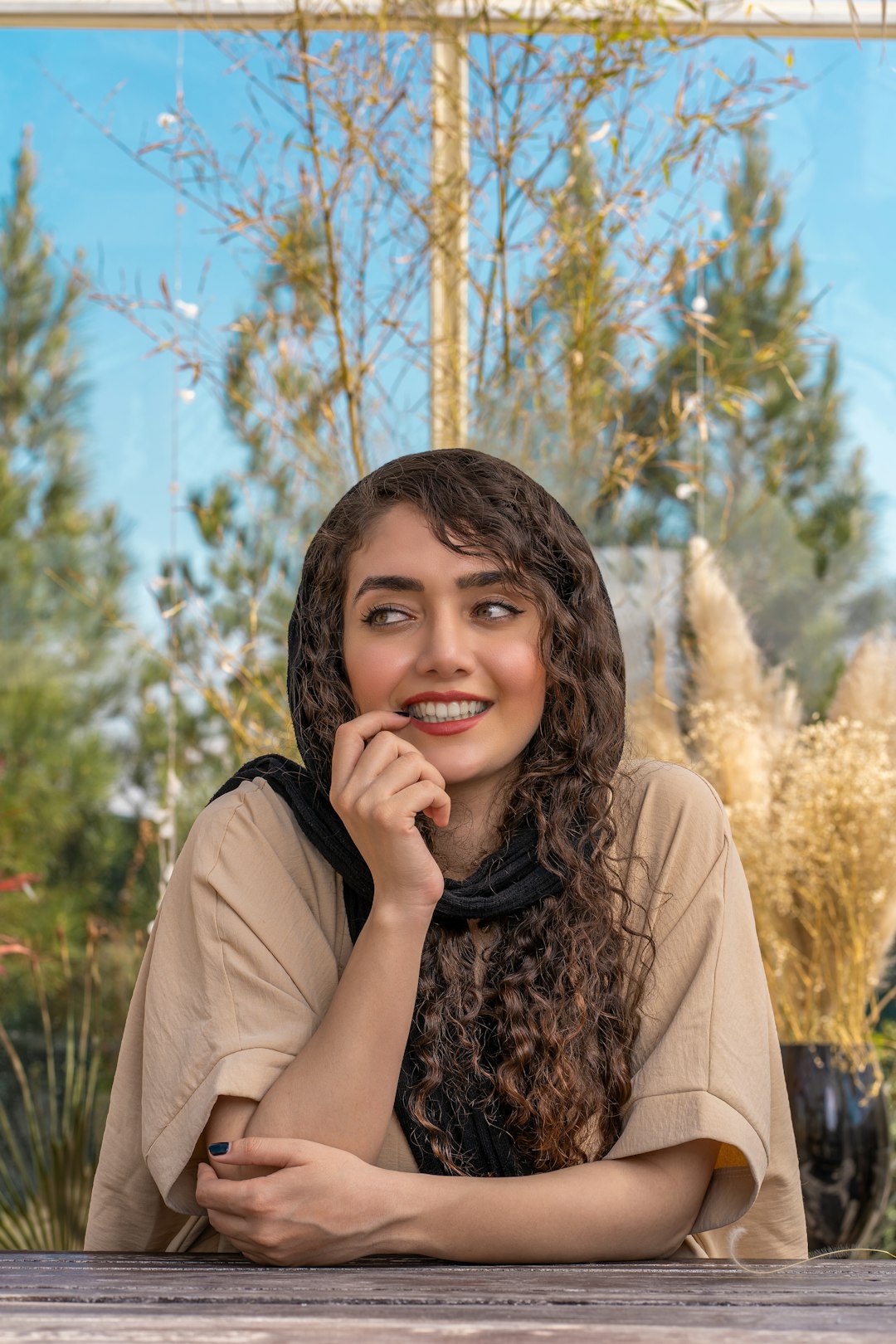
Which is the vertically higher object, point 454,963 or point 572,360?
point 572,360

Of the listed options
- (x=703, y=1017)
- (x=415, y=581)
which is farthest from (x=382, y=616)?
(x=703, y=1017)

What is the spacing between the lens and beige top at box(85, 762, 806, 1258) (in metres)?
1.14

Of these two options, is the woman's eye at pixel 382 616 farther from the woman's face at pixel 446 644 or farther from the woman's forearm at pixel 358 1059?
the woman's forearm at pixel 358 1059

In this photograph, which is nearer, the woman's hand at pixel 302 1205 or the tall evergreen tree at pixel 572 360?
the woman's hand at pixel 302 1205

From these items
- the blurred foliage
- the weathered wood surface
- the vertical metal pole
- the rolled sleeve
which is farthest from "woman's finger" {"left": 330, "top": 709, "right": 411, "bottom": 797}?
the blurred foliage

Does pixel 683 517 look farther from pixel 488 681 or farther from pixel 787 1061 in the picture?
pixel 488 681

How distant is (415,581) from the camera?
4.39ft

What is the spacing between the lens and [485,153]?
3254 millimetres

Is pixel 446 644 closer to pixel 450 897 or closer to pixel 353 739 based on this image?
pixel 353 739

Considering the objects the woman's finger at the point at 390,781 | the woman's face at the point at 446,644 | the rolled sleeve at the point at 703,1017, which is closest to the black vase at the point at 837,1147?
the rolled sleeve at the point at 703,1017

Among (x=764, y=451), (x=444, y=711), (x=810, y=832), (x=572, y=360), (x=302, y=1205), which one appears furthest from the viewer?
(x=764, y=451)

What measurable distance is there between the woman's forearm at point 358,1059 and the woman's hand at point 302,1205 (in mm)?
61

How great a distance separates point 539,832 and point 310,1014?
0.31m

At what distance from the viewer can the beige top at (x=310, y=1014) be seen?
3.74 ft
